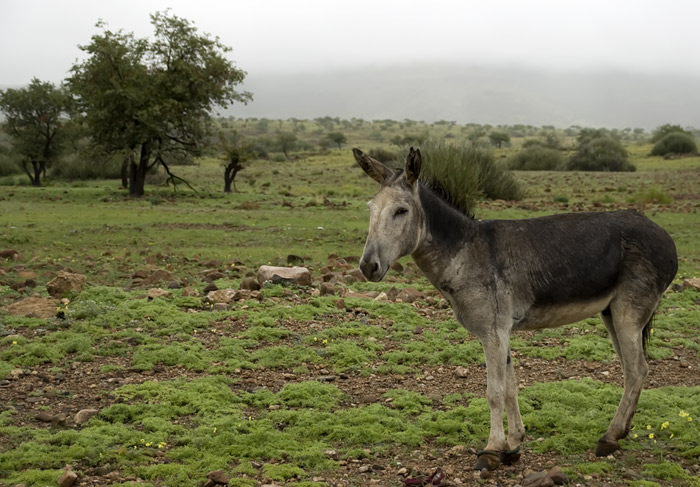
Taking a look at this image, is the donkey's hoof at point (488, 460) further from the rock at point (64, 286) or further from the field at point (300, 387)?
the rock at point (64, 286)

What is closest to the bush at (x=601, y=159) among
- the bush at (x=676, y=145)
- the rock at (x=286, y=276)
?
the bush at (x=676, y=145)

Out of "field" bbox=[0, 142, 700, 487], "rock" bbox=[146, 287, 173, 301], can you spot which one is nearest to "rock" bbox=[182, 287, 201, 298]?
"field" bbox=[0, 142, 700, 487]

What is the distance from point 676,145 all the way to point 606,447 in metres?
62.5

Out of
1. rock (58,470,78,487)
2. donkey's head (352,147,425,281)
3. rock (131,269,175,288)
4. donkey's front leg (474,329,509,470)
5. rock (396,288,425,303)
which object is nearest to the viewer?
donkey's head (352,147,425,281)

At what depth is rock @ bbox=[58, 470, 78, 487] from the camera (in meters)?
5.25

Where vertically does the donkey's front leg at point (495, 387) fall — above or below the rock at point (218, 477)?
above

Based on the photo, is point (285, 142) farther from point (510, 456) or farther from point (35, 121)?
point (510, 456)

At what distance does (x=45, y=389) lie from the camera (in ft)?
24.4

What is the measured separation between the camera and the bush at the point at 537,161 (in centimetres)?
5481

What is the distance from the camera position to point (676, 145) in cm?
6081

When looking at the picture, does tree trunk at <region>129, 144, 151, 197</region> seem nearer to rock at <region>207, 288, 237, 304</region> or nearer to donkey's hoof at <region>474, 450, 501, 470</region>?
rock at <region>207, 288, 237, 304</region>

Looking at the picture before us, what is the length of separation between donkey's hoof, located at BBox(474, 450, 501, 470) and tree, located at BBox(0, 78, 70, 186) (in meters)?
45.6

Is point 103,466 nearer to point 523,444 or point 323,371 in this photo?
point 323,371

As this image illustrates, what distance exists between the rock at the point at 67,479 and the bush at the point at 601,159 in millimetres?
51670
